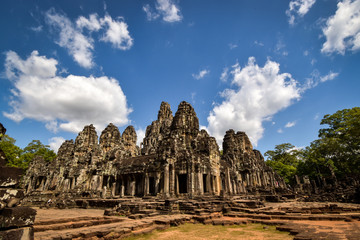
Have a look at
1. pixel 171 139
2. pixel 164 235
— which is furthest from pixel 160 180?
pixel 164 235

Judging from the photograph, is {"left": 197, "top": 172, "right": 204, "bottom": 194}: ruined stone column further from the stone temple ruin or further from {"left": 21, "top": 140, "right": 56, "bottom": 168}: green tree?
{"left": 21, "top": 140, "right": 56, "bottom": 168}: green tree

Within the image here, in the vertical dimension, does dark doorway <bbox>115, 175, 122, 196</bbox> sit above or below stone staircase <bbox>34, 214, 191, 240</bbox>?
above

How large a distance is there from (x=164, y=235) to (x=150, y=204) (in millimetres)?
6770

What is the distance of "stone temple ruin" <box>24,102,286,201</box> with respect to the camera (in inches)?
758

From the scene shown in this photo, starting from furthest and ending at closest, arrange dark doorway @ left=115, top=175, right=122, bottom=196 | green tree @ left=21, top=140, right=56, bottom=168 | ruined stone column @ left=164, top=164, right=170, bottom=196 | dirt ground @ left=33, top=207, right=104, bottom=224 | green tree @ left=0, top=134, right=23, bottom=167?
1. green tree @ left=21, top=140, right=56, bottom=168
2. green tree @ left=0, top=134, right=23, bottom=167
3. dark doorway @ left=115, top=175, right=122, bottom=196
4. ruined stone column @ left=164, top=164, right=170, bottom=196
5. dirt ground @ left=33, top=207, right=104, bottom=224

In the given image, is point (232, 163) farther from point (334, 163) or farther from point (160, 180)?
point (334, 163)

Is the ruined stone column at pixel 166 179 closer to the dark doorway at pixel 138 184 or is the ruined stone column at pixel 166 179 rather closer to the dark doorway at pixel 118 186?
the dark doorway at pixel 138 184

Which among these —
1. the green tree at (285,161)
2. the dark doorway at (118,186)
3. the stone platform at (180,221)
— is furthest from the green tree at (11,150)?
the green tree at (285,161)

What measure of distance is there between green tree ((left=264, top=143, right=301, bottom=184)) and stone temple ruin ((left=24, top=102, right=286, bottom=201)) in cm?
867

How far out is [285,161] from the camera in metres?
52.8

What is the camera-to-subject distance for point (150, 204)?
13.0m

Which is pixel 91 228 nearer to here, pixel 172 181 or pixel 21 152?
pixel 172 181

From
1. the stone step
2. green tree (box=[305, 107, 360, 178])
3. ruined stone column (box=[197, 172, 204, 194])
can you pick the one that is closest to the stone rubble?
the stone step

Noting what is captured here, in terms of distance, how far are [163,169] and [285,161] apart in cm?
4650
